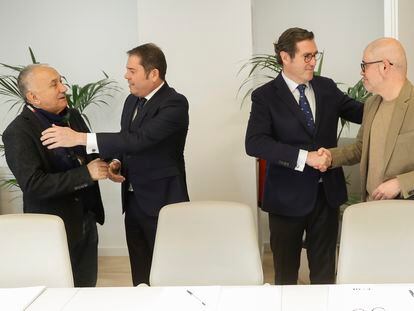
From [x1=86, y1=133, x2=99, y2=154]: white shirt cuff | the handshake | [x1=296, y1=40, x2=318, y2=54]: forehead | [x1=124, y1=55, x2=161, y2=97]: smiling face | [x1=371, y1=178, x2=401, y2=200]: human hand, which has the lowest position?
[x1=371, y1=178, x2=401, y2=200]: human hand

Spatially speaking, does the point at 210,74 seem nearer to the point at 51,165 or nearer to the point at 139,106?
the point at 139,106

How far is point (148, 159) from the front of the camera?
3.21 metres

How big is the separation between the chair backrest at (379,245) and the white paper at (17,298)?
46.6 inches

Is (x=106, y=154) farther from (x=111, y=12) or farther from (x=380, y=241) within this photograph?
(x=111, y=12)

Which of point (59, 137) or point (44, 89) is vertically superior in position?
point (44, 89)

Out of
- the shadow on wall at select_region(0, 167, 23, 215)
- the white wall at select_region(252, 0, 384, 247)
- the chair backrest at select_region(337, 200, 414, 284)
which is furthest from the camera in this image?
the shadow on wall at select_region(0, 167, 23, 215)

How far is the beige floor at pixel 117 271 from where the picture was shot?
4363 millimetres

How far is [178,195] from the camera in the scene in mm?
3260

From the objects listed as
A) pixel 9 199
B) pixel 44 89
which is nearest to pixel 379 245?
pixel 44 89

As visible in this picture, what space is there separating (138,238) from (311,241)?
3.17 ft

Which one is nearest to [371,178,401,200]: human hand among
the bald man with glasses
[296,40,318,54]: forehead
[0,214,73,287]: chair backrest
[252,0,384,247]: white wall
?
the bald man with glasses

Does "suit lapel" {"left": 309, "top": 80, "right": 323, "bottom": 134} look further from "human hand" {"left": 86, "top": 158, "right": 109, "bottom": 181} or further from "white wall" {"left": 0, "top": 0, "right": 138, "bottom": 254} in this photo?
"white wall" {"left": 0, "top": 0, "right": 138, "bottom": 254}

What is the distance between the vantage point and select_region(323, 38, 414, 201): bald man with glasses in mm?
2734

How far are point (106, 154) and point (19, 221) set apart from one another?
63 centimetres
